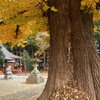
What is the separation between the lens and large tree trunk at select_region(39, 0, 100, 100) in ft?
15.9

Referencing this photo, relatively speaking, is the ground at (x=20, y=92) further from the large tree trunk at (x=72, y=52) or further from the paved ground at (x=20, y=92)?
the large tree trunk at (x=72, y=52)

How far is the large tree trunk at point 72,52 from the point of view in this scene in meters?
4.86

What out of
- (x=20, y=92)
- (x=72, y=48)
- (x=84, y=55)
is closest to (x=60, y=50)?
(x=72, y=48)

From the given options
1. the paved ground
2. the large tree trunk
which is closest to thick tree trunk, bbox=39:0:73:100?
the large tree trunk

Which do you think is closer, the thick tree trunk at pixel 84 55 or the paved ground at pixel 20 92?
the thick tree trunk at pixel 84 55

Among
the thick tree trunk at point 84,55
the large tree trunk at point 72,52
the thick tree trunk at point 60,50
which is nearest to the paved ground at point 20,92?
the thick tree trunk at point 60,50

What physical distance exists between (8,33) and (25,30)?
109 centimetres

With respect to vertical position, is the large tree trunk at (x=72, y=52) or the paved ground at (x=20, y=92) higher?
the large tree trunk at (x=72, y=52)

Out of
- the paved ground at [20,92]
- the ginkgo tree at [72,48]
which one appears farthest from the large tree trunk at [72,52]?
the paved ground at [20,92]

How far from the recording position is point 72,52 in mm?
5047

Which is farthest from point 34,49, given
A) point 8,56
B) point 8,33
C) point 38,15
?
point 38,15

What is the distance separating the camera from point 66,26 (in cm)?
507

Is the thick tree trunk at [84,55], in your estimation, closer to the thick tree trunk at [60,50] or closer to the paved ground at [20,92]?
the thick tree trunk at [60,50]

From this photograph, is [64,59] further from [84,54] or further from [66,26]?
[66,26]
